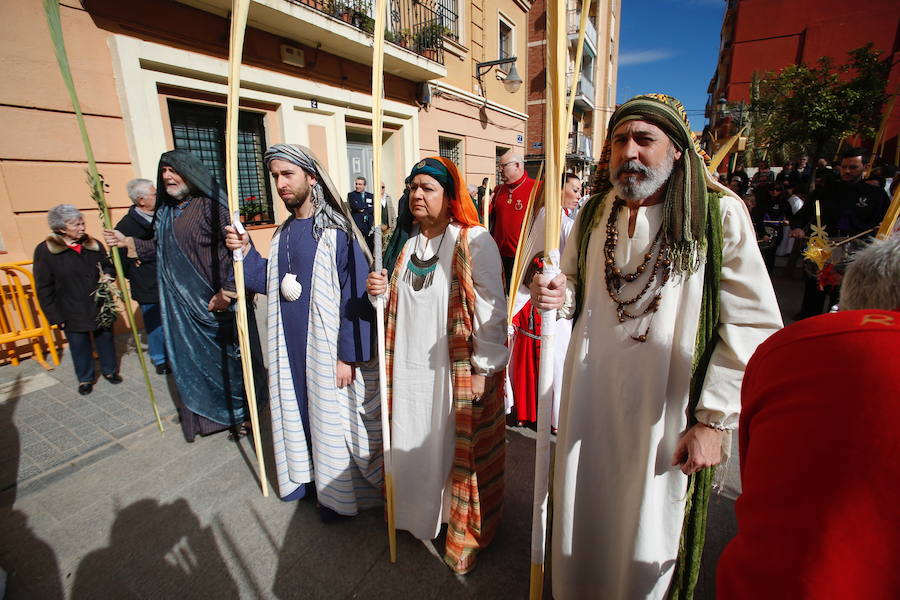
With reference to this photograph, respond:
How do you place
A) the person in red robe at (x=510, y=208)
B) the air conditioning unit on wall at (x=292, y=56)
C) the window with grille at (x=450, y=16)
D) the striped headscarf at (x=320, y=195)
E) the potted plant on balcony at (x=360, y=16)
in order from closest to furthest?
the striped headscarf at (x=320, y=195), the person in red robe at (x=510, y=208), the air conditioning unit on wall at (x=292, y=56), the potted plant on balcony at (x=360, y=16), the window with grille at (x=450, y=16)

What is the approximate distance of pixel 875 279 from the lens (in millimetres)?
752

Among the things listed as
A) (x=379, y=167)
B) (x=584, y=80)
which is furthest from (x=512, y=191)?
(x=584, y=80)

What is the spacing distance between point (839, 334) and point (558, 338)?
8.14 ft

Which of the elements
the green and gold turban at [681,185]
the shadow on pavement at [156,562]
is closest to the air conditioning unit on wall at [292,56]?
the shadow on pavement at [156,562]

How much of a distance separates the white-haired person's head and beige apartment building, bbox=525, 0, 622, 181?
14.5m

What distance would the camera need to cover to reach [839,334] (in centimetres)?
57

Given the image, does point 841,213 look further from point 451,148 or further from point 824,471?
point 451,148

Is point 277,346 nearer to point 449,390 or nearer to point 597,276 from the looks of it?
point 449,390

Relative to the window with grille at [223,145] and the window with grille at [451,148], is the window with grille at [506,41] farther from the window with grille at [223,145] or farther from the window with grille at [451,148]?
the window with grille at [223,145]

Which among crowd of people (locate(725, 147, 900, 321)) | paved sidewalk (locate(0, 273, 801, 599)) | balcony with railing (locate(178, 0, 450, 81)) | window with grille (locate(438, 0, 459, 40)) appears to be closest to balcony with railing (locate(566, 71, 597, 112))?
window with grille (locate(438, 0, 459, 40))

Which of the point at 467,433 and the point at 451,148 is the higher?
the point at 451,148

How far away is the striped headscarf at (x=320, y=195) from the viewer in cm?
214

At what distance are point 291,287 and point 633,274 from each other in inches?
62.3

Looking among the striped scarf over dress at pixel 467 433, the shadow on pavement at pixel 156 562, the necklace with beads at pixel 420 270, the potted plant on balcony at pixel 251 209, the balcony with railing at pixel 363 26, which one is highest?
the balcony with railing at pixel 363 26
